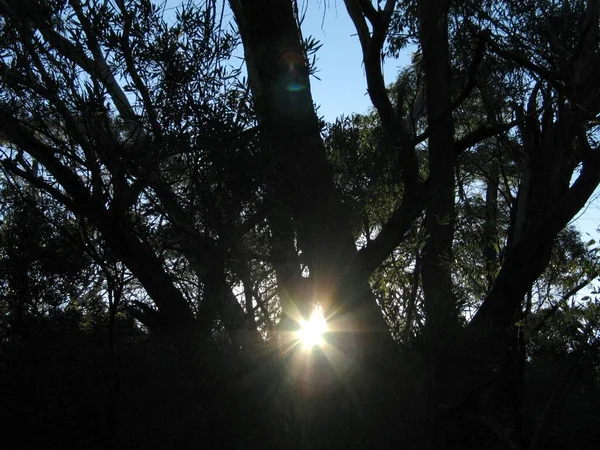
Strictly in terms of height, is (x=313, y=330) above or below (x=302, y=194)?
below

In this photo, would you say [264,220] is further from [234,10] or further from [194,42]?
[234,10]

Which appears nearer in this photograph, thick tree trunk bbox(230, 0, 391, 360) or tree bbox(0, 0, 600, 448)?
tree bbox(0, 0, 600, 448)

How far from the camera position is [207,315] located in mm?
3129

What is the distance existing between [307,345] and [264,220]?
101 cm

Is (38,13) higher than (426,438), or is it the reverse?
(38,13)

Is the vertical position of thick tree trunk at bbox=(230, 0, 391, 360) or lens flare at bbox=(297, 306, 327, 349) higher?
thick tree trunk at bbox=(230, 0, 391, 360)

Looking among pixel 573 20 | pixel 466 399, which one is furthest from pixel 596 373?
pixel 573 20

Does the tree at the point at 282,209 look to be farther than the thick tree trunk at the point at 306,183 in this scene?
No

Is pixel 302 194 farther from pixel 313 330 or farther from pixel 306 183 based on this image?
pixel 313 330

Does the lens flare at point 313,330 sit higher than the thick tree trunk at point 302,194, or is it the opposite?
the thick tree trunk at point 302,194

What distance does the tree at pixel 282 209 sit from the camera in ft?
8.55

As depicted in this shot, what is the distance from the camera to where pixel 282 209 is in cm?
343

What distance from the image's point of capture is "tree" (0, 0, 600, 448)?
261 cm

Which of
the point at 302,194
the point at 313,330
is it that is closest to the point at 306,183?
the point at 302,194
